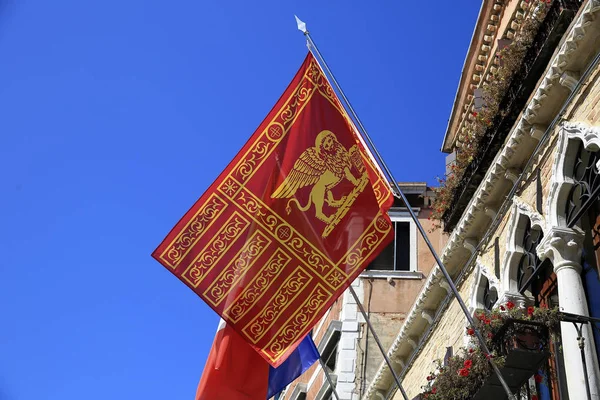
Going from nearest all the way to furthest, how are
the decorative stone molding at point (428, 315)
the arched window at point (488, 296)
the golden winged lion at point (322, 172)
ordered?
the golden winged lion at point (322, 172) → the arched window at point (488, 296) → the decorative stone molding at point (428, 315)

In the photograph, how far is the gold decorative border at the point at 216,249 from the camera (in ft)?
30.7

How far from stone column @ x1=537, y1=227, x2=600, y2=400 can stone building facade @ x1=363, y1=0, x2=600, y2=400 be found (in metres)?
0.01

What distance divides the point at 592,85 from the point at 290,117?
10.8 feet

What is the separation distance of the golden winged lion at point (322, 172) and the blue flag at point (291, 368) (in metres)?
3.74

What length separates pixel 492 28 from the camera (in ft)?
56.5

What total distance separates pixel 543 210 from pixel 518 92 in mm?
1870

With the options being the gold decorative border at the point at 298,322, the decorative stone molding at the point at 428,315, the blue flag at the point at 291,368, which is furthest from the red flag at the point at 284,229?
the decorative stone molding at the point at 428,315

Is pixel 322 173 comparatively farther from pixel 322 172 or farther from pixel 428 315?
pixel 428 315

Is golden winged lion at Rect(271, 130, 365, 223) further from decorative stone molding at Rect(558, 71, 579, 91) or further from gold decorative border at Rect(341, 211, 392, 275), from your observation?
decorative stone molding at Rect(558, 71, 579, 91)

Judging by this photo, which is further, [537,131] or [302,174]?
[537,131]

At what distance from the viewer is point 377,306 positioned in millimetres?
21203

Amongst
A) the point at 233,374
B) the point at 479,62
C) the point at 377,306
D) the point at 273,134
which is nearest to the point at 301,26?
the point at 273,134

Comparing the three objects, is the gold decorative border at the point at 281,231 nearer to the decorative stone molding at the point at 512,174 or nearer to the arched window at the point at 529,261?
the arched window at the point at 529,261

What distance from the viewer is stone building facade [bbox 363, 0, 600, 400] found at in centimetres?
913
